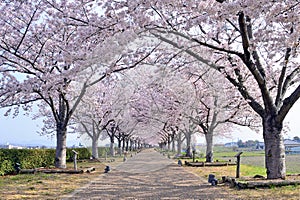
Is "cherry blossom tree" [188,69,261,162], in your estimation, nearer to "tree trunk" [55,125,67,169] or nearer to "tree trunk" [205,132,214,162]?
"tree trunk" [205,132,214,162]

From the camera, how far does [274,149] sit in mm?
9859

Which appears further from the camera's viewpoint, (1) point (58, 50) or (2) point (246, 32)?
(1) point (58, 50)

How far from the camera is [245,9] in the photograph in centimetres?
661

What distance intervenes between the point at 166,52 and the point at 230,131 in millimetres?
22402

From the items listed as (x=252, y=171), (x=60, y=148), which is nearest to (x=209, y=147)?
(x=252, y=171)

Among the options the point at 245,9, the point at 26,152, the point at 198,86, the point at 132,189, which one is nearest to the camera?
the point at 245,9

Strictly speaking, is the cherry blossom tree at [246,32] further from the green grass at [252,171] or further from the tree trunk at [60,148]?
the tree trunk at [60,148]

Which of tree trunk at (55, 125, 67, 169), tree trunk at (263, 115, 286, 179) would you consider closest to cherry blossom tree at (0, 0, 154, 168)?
tree trunk at (55, 125, 67, 169)

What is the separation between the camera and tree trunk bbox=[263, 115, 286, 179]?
9.77 metres

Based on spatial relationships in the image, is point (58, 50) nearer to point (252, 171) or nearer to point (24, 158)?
point (24, 158)

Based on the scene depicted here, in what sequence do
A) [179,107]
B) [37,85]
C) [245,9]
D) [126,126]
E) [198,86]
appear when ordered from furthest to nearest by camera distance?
[126,126] → [179,107] → [198,86] → [37,85] → [245,9]

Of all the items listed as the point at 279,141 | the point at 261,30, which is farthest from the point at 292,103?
the point at 261,30

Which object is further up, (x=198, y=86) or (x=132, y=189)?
(x=198, y=86)

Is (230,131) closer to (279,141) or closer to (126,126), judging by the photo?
(126,126)
